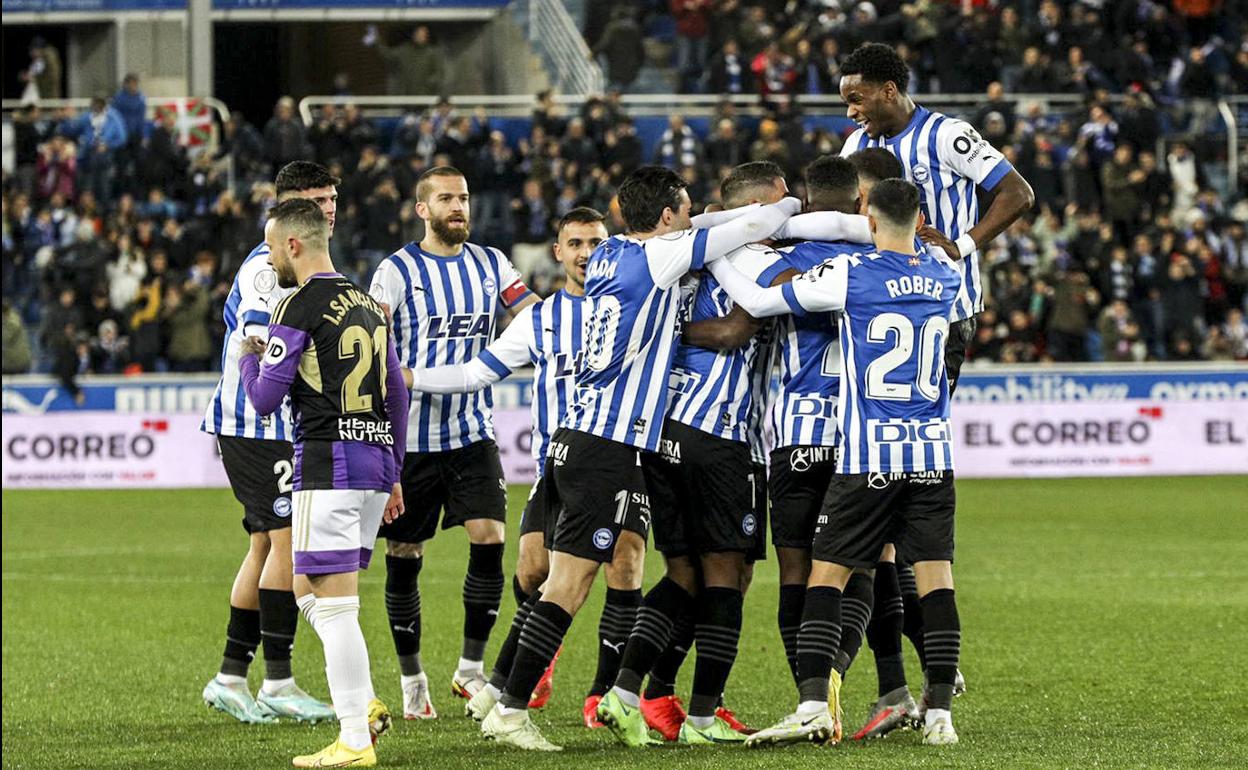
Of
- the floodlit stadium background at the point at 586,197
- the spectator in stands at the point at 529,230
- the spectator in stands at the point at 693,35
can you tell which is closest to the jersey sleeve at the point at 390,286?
the floodlit stadium background at the point at 586,197

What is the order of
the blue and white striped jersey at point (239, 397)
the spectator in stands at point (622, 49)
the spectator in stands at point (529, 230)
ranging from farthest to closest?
the spectator in stands at point (622, 49) < the spectator in stands at point (529, 230) < the blue and white striped jersey at point (239, 397)

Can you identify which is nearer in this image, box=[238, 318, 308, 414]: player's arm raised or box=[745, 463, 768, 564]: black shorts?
box=[238, 318, 308, 414]: player's arm raised

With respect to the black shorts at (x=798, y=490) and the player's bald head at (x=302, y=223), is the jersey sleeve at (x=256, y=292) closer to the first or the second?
the player's bald head at (x=302, y=223)

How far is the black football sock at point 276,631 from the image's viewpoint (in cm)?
820

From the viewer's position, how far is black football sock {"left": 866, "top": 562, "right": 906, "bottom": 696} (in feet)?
25.6

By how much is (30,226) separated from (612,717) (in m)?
20.1

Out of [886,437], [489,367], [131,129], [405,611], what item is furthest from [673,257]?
[131,129]

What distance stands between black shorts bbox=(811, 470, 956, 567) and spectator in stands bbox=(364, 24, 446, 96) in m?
24.3

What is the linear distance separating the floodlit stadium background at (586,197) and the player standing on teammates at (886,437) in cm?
642

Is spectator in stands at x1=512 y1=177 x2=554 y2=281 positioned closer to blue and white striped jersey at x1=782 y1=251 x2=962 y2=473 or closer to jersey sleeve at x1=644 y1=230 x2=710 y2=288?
jersey sleeve at x1=644 y1=230 x2=710 y2=288

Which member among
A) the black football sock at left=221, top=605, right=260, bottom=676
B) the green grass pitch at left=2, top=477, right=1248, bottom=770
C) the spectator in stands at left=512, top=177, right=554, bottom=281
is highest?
the spectator in stands at left=512, top=177, right=554, bottom=281

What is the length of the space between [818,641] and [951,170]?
2.07 meters

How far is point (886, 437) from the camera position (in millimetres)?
7086

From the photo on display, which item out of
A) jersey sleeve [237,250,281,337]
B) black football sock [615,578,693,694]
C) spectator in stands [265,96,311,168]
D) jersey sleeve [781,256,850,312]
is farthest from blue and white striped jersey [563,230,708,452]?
spectator in stands [265,96,311,168]
